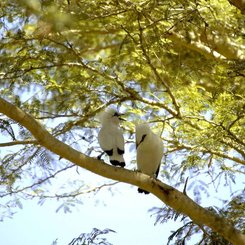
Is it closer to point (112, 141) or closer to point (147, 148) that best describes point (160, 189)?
point (112, 141)

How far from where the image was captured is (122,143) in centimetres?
421

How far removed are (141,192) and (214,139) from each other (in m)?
0.81

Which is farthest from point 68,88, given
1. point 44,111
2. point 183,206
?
point 183,206

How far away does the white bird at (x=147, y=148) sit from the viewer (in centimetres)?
446

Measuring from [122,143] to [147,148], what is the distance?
397 millimetres

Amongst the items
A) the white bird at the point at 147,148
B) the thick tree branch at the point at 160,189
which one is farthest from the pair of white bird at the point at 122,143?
the thick tree branch at the point at 160,189

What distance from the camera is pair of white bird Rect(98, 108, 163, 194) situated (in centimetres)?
418

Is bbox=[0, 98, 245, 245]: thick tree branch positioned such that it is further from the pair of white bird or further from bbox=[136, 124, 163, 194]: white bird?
bbox=[136, 124, 163, 194]: white bird

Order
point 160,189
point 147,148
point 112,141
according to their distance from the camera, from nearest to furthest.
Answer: point 160,189
point 112,141
point 147,148

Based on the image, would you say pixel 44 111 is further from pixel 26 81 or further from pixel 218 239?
pixel 218 239

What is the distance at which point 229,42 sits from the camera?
19.5ft

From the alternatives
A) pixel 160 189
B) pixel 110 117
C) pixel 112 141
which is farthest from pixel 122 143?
pixel 160 189

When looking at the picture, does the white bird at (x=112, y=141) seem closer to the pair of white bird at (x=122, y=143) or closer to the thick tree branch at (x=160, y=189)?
the pair of white bird at (x=122, y=143)

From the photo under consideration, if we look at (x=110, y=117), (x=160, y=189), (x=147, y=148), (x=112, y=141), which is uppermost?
(x=110, y=117)
